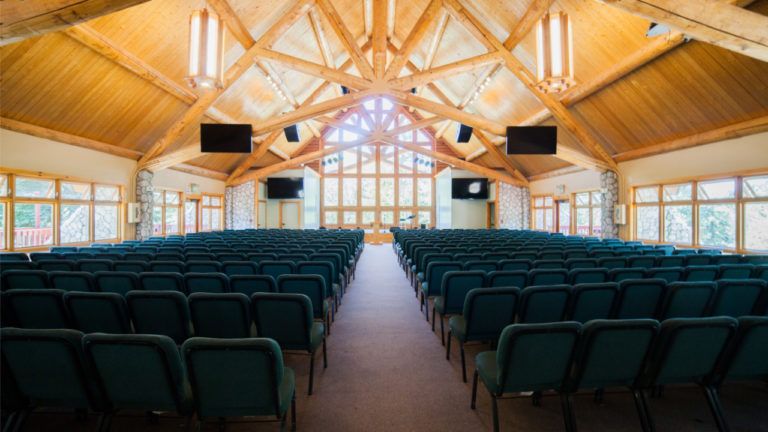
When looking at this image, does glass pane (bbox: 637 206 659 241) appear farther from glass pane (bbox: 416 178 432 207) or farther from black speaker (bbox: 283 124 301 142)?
black speaker (bbox: 283 124 301 142)

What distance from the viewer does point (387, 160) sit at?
843 inches

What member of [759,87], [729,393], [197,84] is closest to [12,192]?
[197,84]

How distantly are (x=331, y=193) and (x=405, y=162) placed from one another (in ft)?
15.5

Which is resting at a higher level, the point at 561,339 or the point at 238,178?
the point at 238,178

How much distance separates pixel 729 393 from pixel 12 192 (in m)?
11.2

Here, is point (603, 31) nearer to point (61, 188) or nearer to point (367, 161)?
point (61, 188)

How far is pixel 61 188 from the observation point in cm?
854

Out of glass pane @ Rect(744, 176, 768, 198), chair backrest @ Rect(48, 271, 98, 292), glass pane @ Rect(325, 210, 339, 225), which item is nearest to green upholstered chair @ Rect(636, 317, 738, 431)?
chair backrest @ Rect(48, 271, 98, 292)

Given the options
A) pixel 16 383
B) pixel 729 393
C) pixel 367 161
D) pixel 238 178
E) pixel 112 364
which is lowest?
pixel 729 393

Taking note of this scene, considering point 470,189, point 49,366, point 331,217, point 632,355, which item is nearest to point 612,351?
point 632,355

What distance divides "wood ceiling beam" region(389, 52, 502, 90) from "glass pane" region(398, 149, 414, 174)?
36.8ft

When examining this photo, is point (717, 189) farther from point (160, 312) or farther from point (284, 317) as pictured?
point (160, 312)

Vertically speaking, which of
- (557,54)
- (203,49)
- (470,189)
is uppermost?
(203,49)

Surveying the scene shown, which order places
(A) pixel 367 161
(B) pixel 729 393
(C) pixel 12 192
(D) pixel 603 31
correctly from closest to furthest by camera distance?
A: (B) pixel 729 393 → (C) pixel 12 192 → (D) pixel 603 31 → (A) pixel 367 161
